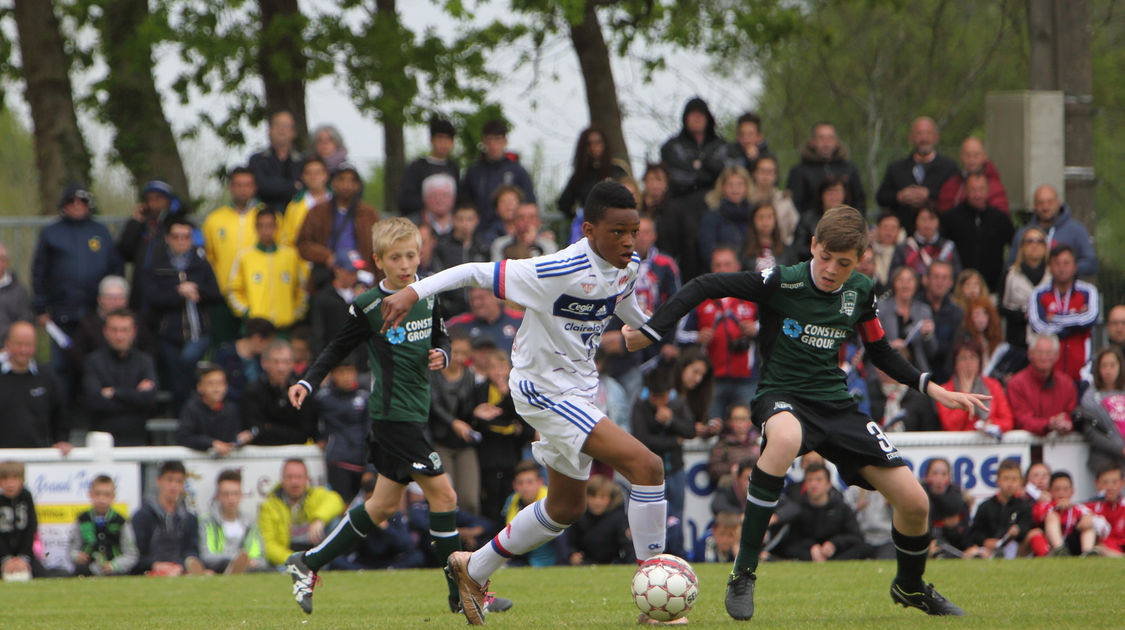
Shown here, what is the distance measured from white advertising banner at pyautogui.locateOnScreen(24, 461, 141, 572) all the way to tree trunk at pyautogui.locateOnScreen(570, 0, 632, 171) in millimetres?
8354

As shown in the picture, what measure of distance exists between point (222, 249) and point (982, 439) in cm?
720

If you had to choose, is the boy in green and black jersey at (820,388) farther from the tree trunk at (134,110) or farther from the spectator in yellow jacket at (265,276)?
the tree trunk at (134,110)

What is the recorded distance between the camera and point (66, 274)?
13.0m

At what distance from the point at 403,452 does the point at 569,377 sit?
1.45 meters

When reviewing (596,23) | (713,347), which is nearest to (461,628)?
(713,347)

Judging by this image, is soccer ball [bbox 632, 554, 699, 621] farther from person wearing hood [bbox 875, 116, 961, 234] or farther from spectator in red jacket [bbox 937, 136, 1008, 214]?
spectator in red jacket [bbox 937, 136, 1008, 214]

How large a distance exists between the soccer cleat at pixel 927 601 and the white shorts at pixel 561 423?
5.60ft

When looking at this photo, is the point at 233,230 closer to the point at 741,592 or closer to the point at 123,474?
the point at 123,474

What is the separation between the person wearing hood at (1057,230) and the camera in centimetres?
1348

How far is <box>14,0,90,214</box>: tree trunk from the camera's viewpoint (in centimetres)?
1706

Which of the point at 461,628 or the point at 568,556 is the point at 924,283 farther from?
the point at 461,628

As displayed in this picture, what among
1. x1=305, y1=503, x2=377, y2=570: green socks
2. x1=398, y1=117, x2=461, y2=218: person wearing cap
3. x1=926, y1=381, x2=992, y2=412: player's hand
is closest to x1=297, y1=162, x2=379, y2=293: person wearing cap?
x1=398, y1=117, x2=461, y2=218: person wearing cap

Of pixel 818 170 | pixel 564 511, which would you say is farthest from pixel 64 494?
pixel 818 170

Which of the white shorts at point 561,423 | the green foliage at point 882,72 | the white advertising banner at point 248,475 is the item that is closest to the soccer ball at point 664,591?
the white shorts at point 561,423
